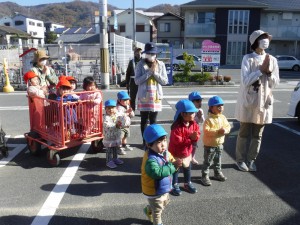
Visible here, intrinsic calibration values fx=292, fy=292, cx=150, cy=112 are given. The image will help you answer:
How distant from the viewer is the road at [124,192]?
331cm

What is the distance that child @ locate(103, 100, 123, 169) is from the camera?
4.67 m

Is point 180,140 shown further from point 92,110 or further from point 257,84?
point 92,110

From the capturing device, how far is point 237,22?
33375 mm

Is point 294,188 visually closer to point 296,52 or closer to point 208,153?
point 208,153

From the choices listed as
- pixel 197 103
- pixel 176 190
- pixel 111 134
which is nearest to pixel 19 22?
pixel 111 134

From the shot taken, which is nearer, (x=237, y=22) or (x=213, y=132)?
(x=213, y=132)

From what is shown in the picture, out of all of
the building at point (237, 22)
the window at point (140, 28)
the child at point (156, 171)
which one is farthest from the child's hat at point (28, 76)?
the window at point (140, 28)

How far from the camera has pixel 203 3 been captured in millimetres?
32312

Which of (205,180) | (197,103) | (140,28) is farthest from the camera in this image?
(140,28)

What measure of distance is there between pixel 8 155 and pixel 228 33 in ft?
105

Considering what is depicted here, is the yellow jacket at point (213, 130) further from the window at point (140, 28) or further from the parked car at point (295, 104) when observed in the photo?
the window at point (140, 28)

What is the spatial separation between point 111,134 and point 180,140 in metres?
1.53

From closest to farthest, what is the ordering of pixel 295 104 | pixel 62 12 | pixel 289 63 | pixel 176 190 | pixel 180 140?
pixel 180 140 < pixel 176 190 < pixel 295 104 < pixel 289 63 < pixel 62 12

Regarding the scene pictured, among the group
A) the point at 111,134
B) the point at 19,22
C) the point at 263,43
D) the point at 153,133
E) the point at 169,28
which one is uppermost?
the point at 19,22
